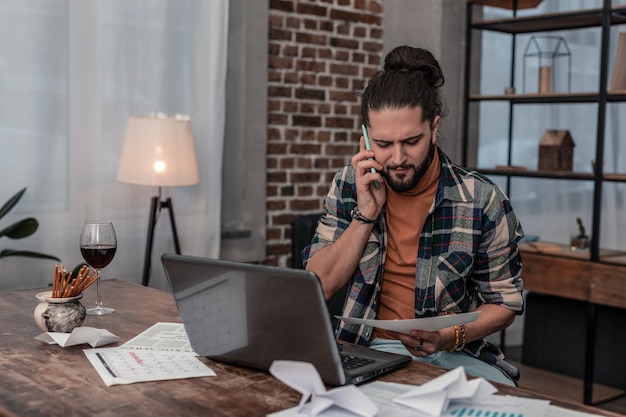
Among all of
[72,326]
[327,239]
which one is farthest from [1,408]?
[327,239]

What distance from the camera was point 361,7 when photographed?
16.1ft

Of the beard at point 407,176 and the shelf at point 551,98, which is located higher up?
the shelf at point 551,98

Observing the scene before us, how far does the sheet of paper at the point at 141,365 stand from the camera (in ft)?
5.14

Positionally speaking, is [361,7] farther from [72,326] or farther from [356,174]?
[72,326]

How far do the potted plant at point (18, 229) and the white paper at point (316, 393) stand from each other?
2115 millimetres

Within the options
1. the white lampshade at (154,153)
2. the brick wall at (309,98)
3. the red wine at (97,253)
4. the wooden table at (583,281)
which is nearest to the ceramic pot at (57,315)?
the red wine at (97,253)

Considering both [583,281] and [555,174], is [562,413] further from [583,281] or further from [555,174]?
[555,174]

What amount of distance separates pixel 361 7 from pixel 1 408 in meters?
3.92

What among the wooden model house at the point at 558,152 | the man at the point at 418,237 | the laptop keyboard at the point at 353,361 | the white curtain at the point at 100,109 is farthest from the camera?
the wooden model house at the point at 558,152

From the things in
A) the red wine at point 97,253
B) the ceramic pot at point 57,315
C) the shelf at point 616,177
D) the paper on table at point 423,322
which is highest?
the shelf at point 616,177

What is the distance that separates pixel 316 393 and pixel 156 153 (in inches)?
96.4

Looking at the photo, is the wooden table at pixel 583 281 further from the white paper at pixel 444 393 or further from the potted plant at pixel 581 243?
the white paper at pixel 444 393

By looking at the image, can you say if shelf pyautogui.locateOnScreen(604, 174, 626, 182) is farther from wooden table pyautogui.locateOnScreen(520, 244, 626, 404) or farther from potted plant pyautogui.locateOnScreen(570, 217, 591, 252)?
wooden table pyautogui.locateOnScreen(520, 244, 626, 404)

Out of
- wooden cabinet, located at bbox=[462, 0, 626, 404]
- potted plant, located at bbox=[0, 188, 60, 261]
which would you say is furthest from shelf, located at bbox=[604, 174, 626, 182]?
potted plant, located at bbox=[0, 188, 60, 261]
